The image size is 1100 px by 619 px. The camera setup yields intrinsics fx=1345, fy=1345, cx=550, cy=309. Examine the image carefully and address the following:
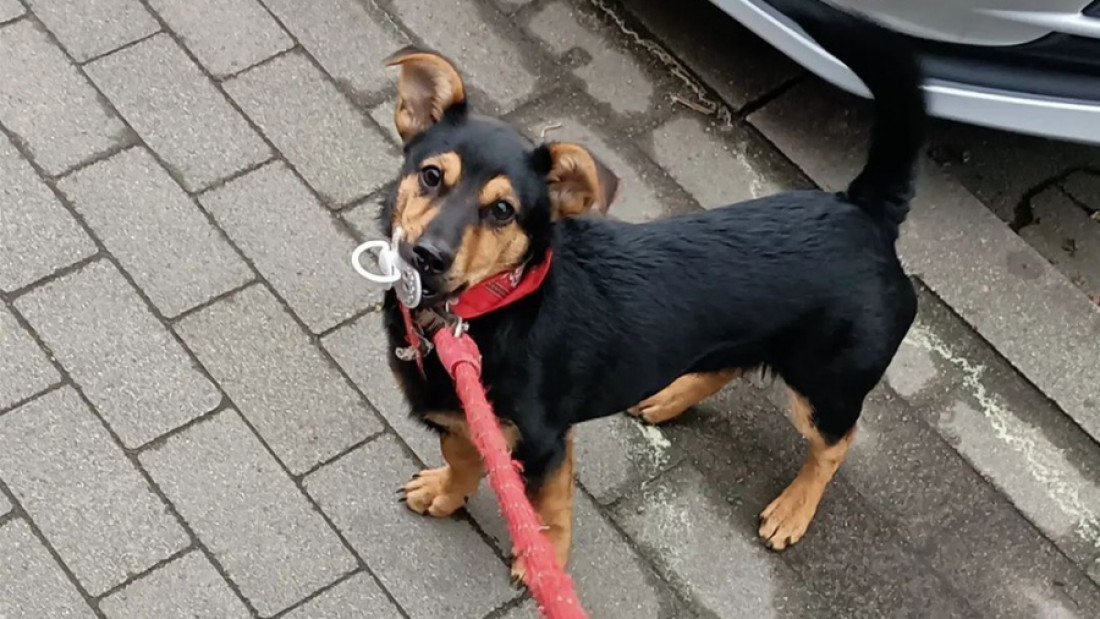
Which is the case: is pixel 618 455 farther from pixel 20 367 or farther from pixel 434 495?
pixel 20 367

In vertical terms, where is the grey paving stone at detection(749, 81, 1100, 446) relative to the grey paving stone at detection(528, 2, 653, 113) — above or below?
below

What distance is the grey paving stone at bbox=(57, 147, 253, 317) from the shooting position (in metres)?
3.80

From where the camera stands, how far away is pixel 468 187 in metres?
2.67

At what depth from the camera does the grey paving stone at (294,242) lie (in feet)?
12.6

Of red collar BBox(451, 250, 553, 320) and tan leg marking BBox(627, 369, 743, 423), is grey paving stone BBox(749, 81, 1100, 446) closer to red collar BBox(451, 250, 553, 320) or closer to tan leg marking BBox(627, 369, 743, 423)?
tan leg marking BBox(627, 369, 743, 423)

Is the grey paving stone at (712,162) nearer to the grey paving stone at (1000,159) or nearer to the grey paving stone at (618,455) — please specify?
the grey paving stone at (1000,159)

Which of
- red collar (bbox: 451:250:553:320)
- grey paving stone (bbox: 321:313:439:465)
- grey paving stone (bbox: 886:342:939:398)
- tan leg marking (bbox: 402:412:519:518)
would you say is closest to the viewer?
red collar (bbox: 451:250:553:320)

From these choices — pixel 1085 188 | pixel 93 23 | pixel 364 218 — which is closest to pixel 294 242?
pixel 364 218

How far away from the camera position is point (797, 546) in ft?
11.8

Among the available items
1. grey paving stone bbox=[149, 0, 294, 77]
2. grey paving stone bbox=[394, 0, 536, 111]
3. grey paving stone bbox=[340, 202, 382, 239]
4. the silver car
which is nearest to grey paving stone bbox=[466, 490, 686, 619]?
grey paving stone bbox=[340, 202, 382, 239]

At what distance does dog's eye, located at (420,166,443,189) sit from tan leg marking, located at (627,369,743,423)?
48.1 inches

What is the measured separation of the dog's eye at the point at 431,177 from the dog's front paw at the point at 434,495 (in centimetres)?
96

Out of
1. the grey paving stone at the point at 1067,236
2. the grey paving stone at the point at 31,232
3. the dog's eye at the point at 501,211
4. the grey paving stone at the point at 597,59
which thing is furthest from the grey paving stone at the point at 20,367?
the grey paving stone at the point at 1067,236

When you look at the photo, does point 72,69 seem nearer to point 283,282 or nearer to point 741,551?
point 283,282
